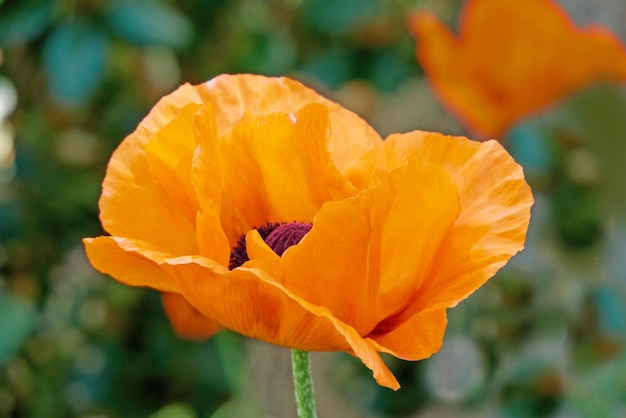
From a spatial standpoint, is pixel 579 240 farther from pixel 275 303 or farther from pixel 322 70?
pixel 275 303

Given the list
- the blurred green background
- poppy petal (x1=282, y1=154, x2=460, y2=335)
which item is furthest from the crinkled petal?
the blurred green background

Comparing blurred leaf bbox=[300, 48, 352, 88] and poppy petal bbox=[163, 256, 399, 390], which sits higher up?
poppy petal bbox=[163, 256, 399, 390]

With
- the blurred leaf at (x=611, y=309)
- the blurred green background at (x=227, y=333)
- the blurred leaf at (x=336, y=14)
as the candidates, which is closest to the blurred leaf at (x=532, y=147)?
the blurred green background at (x=227, y=333)

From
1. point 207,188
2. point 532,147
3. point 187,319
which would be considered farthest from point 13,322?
point 207,188

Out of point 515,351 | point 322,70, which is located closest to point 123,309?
point 322,70

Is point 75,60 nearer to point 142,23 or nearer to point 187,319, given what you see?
point 142,23

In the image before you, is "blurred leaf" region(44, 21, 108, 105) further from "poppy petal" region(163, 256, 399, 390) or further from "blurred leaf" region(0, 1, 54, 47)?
"poppy petal" region(163, 256, 399, 390)

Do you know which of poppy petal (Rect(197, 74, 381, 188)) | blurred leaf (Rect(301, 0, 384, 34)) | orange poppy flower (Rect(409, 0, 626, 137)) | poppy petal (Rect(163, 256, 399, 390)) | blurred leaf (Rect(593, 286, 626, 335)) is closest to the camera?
poppy petal (Rect(163, 256, 399, 390))
